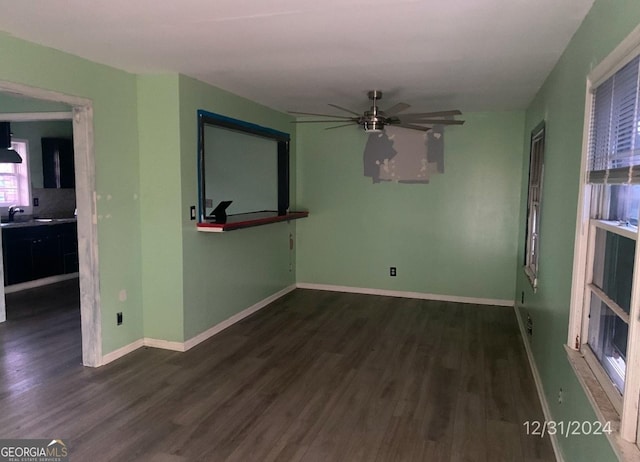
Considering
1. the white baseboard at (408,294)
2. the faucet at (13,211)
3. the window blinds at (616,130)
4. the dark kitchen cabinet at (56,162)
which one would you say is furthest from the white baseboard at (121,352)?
the dark kitchen cabinet at (56,162)

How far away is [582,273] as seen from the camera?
7.02ft

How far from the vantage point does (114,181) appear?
140 inches

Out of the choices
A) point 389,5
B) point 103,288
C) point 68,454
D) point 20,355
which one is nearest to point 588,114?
point 389,5

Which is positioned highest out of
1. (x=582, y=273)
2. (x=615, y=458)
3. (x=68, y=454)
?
(x=582, y=273)

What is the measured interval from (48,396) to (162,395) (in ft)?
2.53

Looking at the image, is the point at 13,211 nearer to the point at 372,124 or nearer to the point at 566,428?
the point at 372,124

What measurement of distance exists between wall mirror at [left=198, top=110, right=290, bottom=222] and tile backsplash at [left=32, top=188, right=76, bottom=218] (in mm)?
3374

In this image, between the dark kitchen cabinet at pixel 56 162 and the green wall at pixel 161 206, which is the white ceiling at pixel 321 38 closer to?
the green wall at pixel 161 206

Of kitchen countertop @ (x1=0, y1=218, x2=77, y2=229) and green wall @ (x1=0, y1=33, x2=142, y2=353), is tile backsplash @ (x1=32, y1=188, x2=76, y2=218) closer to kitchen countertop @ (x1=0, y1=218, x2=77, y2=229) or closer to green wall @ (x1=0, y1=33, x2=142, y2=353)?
kitchen countertop @ (x1=0, y1=218, x2=77, y2=229)

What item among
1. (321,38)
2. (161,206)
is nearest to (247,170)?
(161,206)

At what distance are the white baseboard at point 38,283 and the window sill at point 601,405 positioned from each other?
249 inches

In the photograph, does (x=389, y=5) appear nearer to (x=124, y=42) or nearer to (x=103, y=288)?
(x=124, y=42)

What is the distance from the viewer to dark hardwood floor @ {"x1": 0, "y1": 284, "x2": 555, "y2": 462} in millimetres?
2494

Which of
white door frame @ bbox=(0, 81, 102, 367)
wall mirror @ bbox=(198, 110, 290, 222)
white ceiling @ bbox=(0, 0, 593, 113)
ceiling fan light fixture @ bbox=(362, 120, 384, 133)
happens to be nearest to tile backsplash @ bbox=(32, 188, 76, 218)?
wall mirror @ bbox=(198, 110, 290, 222)
